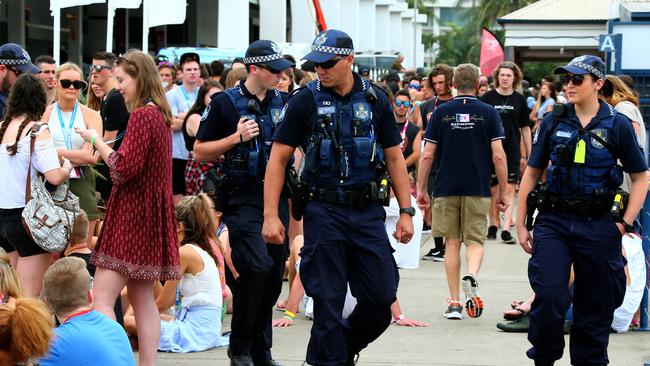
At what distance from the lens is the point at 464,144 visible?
9453mm

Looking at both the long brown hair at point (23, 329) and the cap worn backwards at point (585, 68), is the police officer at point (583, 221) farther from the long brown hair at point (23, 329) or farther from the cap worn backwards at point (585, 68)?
the long brown hair at point (23, 329)

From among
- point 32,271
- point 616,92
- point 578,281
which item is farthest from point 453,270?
point 32,271

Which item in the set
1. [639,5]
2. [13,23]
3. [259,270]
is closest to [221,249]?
[259,270]

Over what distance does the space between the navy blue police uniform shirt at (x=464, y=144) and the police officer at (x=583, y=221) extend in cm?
284

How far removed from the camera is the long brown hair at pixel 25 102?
23.2ft

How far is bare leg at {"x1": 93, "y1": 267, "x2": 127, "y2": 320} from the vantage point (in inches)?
250

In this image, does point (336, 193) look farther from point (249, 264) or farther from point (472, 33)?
point (472, 33)

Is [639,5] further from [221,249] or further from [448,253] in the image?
[221,249]

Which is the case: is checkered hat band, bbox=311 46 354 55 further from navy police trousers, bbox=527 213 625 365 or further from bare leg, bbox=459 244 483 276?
bare leg, bbox=459 244 483 276

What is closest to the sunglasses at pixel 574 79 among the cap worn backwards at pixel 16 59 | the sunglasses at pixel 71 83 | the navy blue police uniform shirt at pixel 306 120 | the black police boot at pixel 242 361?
the navy blue police uniform shirt at pixel 306 120

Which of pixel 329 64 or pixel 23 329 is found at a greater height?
pixel 329 64

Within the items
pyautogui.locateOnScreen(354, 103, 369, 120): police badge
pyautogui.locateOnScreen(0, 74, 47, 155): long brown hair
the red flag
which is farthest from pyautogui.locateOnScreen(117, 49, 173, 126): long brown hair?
the red flag

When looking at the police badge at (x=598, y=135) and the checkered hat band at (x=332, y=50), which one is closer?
the checkered hat band at (x=332, y=50)

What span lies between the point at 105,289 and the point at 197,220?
5.35 ft
